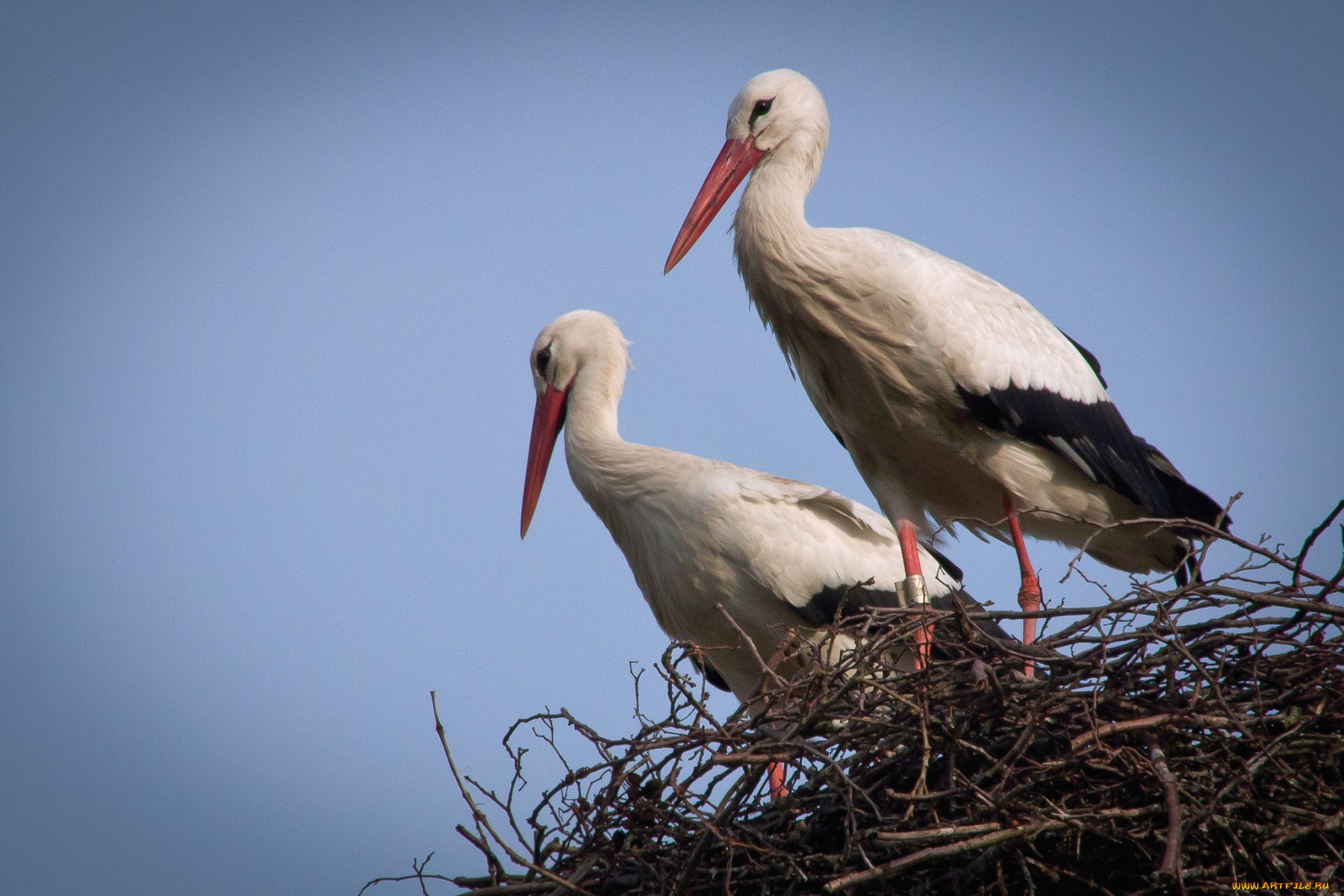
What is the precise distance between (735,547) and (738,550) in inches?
0.4

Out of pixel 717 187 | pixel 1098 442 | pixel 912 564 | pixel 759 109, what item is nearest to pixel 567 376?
pixel 717 187

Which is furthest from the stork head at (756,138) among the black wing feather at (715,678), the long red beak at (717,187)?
the black wing feather at (715,678)

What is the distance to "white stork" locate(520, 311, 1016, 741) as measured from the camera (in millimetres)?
3557

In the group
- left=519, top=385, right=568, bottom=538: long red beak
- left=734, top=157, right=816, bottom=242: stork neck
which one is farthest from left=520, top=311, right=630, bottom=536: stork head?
left=734, top=157, right=816, bottom=242: stork neck

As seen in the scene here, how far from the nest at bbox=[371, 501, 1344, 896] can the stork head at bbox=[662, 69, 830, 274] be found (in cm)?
161

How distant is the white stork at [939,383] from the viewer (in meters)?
3.40

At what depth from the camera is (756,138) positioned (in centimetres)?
386

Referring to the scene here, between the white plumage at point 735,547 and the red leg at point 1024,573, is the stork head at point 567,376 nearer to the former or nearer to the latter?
the white plumage at point 735,547

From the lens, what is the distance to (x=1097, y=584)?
2.52m

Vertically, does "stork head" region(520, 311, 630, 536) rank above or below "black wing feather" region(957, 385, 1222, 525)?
above

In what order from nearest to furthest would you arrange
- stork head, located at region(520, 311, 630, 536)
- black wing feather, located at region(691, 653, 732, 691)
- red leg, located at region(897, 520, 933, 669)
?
red leg, located at region(897, 520, 933, 669), black wing feather, located at region(691, 653, 732, 691), stork head, located at region(520, 311, 630, 536)

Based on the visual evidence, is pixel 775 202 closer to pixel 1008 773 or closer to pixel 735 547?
pixel 735 547

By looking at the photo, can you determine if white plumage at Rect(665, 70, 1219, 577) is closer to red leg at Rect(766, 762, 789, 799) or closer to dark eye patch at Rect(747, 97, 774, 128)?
dark eye patch at Rect(747, 97, 774, 128)

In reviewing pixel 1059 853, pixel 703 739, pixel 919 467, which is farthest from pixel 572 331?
pixel 1059 853
